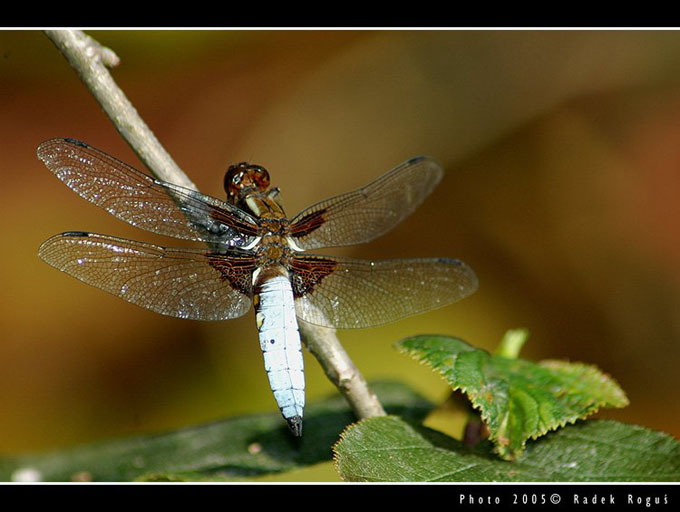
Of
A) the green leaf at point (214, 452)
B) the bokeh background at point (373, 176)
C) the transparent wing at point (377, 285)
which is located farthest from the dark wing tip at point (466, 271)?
the bokeh background at point (373, 176)

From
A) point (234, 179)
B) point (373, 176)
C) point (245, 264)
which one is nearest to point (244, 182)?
point (234, 179)

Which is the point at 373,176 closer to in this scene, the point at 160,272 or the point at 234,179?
the point at 234,179

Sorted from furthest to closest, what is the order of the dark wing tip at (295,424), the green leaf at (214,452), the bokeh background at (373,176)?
the bokeh background at (373,176) → the green leaf at (214,452) → the dark wing tip at (295,424)

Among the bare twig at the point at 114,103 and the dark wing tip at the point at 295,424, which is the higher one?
the bare twig at the point at 114,103

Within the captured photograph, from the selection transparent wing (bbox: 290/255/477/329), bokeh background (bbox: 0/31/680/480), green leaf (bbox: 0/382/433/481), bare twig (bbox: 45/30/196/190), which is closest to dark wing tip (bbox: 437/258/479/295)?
transparent wing (bbox: 290/255/477/329)

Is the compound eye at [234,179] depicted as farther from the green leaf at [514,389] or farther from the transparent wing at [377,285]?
the green leaf at [514,389]
